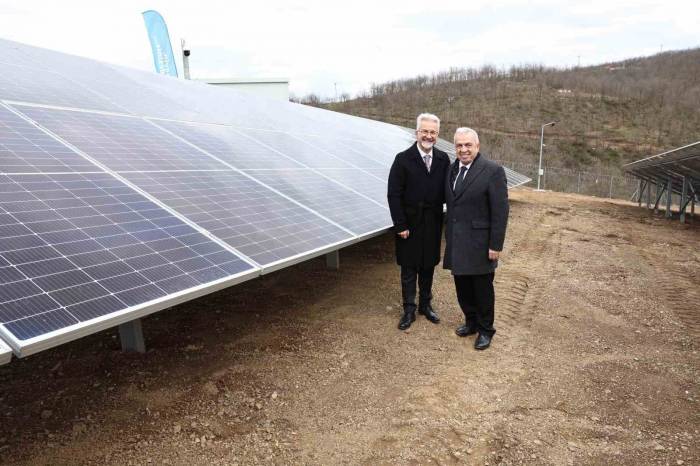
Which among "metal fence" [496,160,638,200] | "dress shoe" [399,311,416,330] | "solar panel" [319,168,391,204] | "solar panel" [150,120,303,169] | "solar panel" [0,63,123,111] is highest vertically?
"solar panel" [0,63,123,111]

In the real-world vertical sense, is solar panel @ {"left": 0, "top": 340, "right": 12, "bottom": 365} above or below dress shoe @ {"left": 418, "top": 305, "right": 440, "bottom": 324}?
above

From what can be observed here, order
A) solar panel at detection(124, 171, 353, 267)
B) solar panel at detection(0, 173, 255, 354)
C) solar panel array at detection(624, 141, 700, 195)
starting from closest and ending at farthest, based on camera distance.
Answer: solar panel at detection(0, 173, 255, 354) < solar panel at detection(124, 171, 353, 267) < solar panel array at detection(624, 141, 700, 195)

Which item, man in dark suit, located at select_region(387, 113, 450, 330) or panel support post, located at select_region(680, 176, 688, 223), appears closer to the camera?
man in dark suit, located at select_region(387, 113, 450, 330)

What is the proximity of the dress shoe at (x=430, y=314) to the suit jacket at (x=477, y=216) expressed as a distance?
1.03 metres

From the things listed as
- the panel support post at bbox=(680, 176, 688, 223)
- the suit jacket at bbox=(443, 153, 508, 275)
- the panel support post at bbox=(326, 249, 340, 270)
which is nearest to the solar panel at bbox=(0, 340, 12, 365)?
the suit jacket at bbox=(443, 153, 508, 275)

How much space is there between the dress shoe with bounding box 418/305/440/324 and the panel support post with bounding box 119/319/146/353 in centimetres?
345

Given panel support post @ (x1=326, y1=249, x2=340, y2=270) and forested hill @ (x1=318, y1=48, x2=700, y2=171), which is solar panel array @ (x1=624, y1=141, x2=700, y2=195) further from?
forested hill @ (x1=318, y1=48, x2=700, y2=171)

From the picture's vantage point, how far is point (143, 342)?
5.01 meters

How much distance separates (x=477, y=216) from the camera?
5.03 meters

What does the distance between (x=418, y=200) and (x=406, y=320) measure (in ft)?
5.05

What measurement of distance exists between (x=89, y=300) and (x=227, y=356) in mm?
2259

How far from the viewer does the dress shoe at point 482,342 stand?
5.26 m

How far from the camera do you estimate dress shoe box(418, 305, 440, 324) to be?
235 inches

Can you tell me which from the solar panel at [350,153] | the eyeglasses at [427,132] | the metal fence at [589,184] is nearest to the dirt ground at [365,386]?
the eyeglasses at [427,132]
